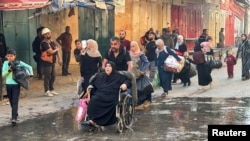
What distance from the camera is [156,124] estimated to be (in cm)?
1004

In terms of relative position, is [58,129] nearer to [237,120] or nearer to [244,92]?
[237,120]

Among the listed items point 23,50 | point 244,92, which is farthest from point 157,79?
point 23,50

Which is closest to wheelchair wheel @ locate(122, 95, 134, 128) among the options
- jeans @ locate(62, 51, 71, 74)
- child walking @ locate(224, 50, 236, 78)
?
jeans @ locate(62, 51, 71, 74)

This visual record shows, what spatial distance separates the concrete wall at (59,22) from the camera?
19141 mm

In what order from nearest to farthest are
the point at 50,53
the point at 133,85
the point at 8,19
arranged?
the point at 133,85
the point at 50,53
the point at 8,19

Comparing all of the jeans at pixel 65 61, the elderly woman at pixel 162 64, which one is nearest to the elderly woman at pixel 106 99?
the elderly woman at pixel 162 64

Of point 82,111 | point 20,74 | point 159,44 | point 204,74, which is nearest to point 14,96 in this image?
point 20,74

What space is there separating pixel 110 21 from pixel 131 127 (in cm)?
1415

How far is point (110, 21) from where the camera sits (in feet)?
77.0

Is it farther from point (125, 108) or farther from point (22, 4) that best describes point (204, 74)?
point (125, 108)

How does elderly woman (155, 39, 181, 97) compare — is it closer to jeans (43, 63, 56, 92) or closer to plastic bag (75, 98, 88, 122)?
jeans (43, 63, 56, 92)

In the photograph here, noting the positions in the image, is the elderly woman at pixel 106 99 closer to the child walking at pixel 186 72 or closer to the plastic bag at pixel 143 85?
the plastic bag at pixel 143 85

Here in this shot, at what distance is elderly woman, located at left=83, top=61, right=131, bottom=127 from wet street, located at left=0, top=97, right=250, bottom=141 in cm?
24

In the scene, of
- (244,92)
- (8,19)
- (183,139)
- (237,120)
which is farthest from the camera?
(8,19)
